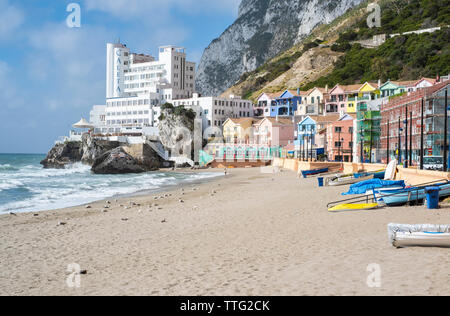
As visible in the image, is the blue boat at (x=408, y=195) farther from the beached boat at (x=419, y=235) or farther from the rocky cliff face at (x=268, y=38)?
the rocky cliff face at (x=268, y=38)

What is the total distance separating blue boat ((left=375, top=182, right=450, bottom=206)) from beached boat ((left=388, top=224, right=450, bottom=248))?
6728 millimetres

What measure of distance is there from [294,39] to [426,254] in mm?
176122

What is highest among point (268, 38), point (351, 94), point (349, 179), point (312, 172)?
point (268, 38)

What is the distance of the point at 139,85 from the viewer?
331 feet

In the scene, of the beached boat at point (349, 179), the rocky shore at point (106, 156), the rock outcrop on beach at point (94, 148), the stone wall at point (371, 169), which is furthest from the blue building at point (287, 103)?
the beached boat at point (349, 179)

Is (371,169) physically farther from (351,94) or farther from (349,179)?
(351,94)

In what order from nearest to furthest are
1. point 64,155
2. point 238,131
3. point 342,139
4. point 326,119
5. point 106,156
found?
point 342,139, point 106,156, point 326,119, point 238,131, point 64,155

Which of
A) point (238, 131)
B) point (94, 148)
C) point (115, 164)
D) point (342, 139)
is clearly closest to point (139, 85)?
point (94, 148)

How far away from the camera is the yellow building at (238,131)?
79.3 m

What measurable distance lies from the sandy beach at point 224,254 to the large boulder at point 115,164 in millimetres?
43662

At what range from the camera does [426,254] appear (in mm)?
9188

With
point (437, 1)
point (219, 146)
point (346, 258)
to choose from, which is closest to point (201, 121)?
point (219, 146)

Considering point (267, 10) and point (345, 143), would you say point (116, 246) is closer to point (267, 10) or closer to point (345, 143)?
point (345, 143)

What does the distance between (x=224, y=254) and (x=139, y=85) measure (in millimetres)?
94346
